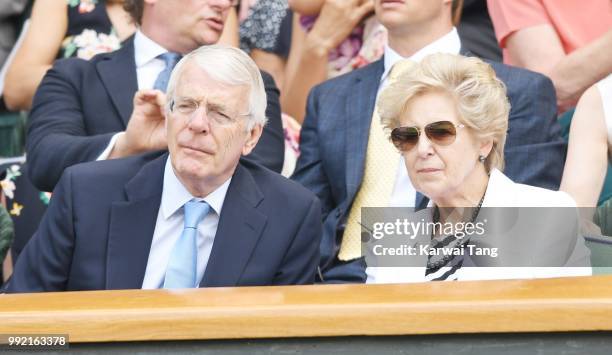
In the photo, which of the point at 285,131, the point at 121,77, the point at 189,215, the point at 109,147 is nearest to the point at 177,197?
the point at 189,215

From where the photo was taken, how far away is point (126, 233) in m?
3.36

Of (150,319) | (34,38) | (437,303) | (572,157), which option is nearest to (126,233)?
(150,319)

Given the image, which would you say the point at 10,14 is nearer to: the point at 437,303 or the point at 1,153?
the point at 1,153

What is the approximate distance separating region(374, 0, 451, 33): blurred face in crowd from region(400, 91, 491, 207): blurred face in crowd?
36.9 inches

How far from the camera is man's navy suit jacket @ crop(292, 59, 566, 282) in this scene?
3.96 m

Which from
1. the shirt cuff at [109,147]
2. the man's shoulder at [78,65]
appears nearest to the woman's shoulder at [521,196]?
the shirt cuff at [109,147]

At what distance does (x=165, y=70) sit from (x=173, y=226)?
1.14 m

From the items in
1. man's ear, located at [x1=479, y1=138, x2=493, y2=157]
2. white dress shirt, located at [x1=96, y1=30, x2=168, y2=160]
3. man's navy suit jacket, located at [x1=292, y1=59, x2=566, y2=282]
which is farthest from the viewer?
white dress shirt, located at [x1=96, y1=30, x2=168, y2=160]

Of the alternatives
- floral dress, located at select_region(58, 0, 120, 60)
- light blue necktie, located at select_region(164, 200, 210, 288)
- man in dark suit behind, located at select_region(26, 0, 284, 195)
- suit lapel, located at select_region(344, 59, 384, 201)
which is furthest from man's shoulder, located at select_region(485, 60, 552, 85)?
floral dress, located at select_region(58, 0, 120, 60)

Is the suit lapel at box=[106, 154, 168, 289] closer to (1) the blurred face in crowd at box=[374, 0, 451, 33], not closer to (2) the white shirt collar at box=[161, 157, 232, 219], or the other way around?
(2) the white shirt collar at box=[161, 157, 232, 219]

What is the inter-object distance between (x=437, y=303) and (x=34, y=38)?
2904mm

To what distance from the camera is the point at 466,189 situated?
11.2 feet

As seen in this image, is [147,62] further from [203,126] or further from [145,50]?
[203,126]

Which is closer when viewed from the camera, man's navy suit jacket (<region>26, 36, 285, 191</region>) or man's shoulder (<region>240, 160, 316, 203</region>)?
man's shoulder (<region>240, 160, 316, 203</region>)
